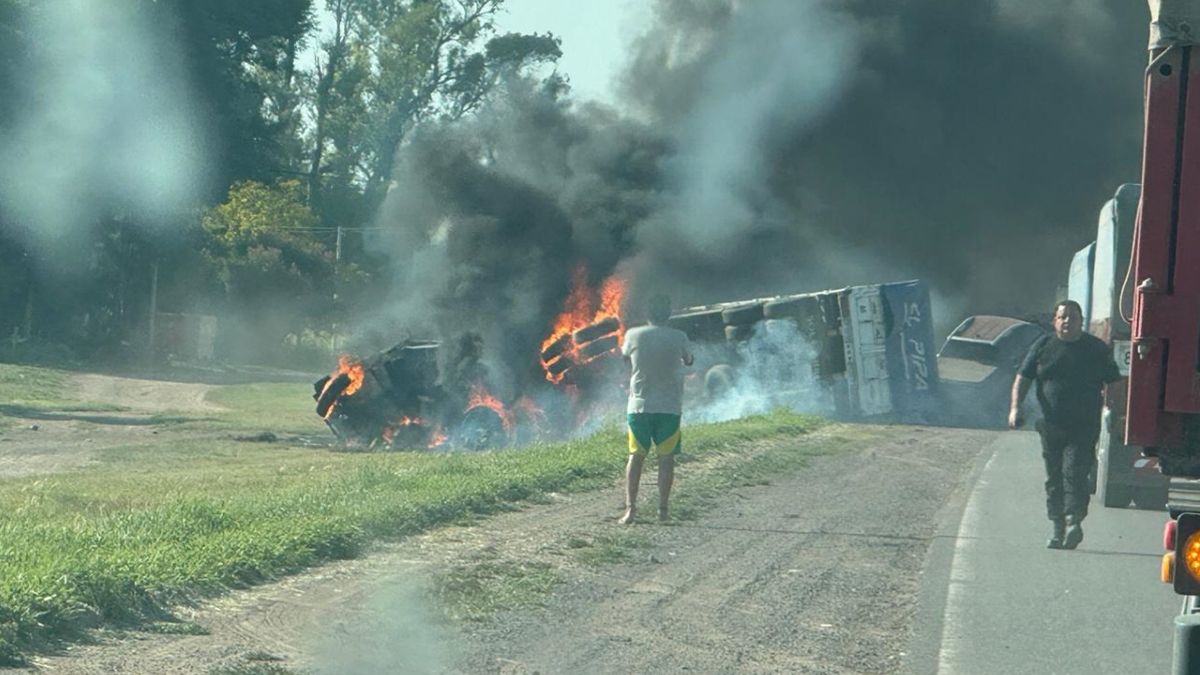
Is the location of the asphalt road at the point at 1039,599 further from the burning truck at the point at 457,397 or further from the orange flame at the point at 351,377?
the orange flame at the point at 351,377

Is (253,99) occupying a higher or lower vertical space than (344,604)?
higher

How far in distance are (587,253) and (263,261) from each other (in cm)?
3348

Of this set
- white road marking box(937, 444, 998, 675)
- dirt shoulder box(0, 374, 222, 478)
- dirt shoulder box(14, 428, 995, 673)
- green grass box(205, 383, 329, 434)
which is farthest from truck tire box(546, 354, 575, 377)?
dirt shoulder box(14, 428, 995, 673)

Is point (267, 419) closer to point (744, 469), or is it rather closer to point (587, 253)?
point (587, 253)

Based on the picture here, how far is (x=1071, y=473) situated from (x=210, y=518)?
6.20m

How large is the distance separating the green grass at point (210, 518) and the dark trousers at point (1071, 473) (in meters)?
4.26

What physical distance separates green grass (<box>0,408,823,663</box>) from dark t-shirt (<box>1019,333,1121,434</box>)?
14.5 ft

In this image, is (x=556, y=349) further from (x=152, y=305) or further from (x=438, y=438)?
(x=152, y=305)

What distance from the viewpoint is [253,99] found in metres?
46.0

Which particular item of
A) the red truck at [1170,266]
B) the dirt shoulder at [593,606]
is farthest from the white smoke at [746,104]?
the red truck at [1170,266]

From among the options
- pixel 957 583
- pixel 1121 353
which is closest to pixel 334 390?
pixel 1121 353

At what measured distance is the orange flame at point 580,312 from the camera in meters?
28.0

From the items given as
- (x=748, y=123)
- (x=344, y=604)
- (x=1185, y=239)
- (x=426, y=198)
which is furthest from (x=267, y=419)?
(x=1185, y=239)

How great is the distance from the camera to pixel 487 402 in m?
26.7
